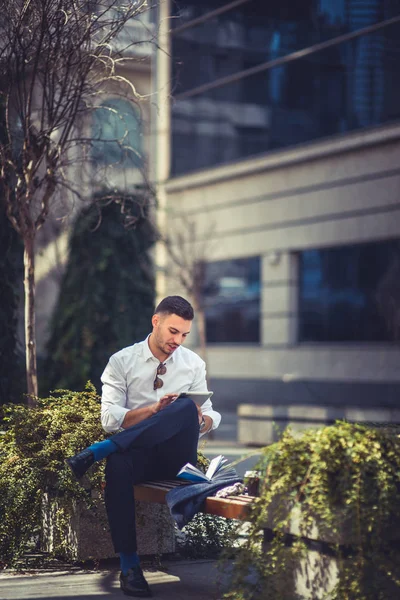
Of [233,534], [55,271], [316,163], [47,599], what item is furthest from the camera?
[55,271]

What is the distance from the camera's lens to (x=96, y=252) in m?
14.1

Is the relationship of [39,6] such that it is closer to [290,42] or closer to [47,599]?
[47,599]

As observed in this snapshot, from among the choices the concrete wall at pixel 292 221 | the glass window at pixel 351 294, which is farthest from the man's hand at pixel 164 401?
the glass window at pixel 351 294

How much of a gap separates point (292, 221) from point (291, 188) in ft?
2.26

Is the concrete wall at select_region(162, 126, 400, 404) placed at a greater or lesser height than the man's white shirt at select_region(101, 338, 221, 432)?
greater

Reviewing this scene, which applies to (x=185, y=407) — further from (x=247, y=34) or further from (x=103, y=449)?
(x=247, y=34)

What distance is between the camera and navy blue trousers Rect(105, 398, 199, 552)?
491 centimetres

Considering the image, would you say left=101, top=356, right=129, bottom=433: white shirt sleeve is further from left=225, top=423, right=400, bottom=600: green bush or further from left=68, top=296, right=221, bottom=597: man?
left=225, top=423, right=400, bottom=600: green bush

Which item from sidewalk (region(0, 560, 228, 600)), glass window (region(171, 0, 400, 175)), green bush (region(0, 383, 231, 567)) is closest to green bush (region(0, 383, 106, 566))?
green bush (region(0, 383, 231, 567))

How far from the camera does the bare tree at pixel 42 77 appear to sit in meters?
6.92

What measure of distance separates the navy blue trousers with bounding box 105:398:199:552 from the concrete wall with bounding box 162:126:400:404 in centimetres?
1236

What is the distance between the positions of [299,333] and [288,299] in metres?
0.76

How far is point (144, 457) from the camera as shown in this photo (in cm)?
521

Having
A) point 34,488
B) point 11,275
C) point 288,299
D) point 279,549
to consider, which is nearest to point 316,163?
point 288,299
